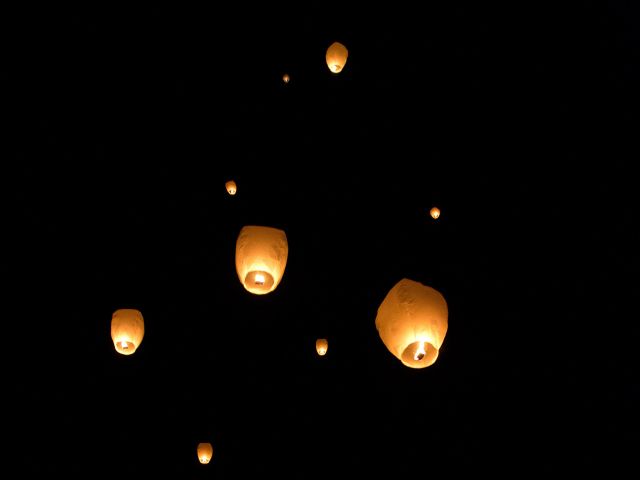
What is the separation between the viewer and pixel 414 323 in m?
1.61

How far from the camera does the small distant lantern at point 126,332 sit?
230 centimetres

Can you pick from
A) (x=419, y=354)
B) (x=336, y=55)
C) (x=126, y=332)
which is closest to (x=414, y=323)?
(x=419, y=354)

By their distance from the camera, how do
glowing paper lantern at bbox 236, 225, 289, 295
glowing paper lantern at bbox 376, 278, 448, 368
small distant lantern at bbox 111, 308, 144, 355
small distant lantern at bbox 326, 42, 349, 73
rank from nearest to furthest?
glowing paper lantern at bbox 376, 278, 448, 368, glowing paper lantern at bbox 236, 225, 289, 295, small distant lantern at bbox 111, 308, 144, 355, small distant lantern at bbox 326, 42, 349, 73

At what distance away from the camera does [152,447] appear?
318cm

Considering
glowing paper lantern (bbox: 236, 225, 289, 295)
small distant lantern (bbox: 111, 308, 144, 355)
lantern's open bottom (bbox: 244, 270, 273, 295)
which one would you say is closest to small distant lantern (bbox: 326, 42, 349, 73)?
glowing paper lantern (bbox: 236, 225, 289, 295)

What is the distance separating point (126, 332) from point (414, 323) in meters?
1.39

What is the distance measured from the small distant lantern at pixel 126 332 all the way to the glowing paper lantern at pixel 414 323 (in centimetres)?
125

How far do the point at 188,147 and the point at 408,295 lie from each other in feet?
8.74

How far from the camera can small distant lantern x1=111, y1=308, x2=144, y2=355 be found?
230 cm

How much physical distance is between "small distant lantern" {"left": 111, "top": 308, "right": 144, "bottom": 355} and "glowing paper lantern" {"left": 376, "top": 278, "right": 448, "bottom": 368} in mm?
1247

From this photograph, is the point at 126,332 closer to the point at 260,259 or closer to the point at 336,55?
the point at 260,259

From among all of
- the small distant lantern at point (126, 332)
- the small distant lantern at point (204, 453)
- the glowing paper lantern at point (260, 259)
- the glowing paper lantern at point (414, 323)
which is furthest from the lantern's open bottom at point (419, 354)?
the small distant lantern at point (204, 453)

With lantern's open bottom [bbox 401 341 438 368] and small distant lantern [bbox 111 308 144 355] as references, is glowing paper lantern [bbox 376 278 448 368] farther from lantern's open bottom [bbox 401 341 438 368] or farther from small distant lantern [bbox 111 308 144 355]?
small distant lantern [bbox 111 308 144 355]

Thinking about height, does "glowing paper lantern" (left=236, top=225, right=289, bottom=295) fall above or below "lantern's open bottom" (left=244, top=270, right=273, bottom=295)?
above
